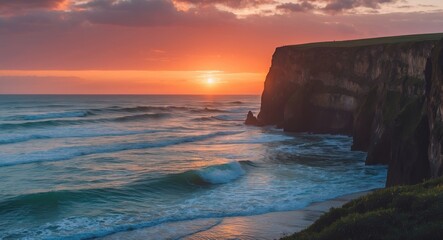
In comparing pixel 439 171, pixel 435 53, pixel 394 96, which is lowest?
pixel 439 171

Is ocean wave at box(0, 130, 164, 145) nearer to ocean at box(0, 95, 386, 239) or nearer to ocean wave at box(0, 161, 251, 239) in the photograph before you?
ocean at box(0, 95, 386, 239)

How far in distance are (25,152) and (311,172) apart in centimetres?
2236

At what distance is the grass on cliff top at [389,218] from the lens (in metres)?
9.54

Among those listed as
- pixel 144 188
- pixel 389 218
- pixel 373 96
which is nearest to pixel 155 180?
pixel 144 188

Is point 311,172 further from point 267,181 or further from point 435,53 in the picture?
point 435,53

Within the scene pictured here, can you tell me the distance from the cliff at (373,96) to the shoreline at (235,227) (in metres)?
5.30

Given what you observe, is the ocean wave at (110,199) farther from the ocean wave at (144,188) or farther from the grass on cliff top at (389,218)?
the grass on cliff top at (389,218)

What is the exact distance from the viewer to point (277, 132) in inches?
2169

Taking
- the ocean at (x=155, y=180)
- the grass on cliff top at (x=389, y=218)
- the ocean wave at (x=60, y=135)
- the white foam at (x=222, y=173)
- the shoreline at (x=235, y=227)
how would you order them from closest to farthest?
the grass on cliff top at (x=389, y=218)
the shoreline at (x=235, y=227)
the ocean at (x=155, y=180)
the white foam at (x=222, y=173)
the ocean wave at (x=60, y=135)

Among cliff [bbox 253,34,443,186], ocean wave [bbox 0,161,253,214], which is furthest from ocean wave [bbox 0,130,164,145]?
ocean wave [bbox 0,161,253,214]

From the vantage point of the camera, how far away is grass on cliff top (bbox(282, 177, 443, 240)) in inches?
376

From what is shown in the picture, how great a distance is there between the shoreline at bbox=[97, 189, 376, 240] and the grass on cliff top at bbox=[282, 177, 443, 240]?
4.31 meters

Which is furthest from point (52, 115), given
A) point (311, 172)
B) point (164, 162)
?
point (311, 172)

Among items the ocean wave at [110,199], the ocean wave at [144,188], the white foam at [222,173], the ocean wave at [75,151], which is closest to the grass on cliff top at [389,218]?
the ocean wave at [110,199]
